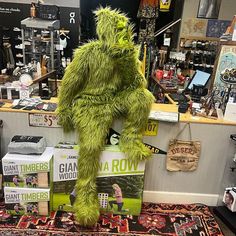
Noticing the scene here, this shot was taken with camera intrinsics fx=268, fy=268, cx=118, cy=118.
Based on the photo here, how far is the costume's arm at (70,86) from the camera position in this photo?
195 cm

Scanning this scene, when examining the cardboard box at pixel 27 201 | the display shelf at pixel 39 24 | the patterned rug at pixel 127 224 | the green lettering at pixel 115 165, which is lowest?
the patterned rug at pixel 127 224

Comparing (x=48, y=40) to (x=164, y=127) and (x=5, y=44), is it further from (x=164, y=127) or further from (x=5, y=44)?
(x=164, y=127)

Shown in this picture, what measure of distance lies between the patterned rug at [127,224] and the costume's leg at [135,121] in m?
0.55

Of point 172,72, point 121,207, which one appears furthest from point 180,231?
point 172,72

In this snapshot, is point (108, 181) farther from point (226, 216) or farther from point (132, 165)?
point (226, 216)

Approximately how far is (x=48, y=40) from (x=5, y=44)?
161 cm

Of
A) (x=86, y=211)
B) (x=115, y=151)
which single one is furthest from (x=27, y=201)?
(x=115, y=151)

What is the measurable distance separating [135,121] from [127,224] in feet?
2.73

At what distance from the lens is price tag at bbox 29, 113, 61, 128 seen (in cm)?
215

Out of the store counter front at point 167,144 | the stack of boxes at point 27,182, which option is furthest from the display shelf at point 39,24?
the stack of boxes at point 27,182

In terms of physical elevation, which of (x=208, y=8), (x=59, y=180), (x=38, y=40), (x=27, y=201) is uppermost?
(x=208, y=8)

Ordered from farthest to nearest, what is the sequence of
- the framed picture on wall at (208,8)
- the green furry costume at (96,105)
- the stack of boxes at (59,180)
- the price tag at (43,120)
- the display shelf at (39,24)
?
1. the framed picture on wall at (208,8)
2. the display shelf at (39,24)
3. the price tag at (43,120)
4. the stack of boxes at (59,180)
5. the green furry costume at (96,105)

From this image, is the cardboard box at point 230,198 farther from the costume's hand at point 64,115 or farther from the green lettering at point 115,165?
the costume's hand at point 64,115

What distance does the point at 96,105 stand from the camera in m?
2.02
